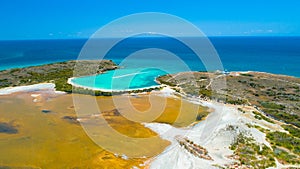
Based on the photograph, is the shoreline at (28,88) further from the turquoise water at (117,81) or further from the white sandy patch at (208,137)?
the white sandy patch at (208,137)

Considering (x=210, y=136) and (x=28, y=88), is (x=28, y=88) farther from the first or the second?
(x=210, y=136)

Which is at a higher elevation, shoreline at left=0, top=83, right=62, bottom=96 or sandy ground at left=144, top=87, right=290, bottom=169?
shoreline at left=0, top=83, right=62, bottom=96

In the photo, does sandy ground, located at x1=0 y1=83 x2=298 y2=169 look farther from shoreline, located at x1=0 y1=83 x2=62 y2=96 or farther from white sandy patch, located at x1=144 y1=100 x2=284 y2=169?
shoreline, located at x1=0 y1=83 x2=62 y2=96

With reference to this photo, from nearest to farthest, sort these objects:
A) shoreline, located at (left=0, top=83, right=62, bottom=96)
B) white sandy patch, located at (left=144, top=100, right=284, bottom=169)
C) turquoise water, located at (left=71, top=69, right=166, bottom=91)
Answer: white sandy patch, located at (left=144, top=100, right=284, bottom=169) < shoreline, located at (left=0, top=83, right=62, bottom=96) < turquoise water, located at (left=71, top=69, right=166, bottom=91)

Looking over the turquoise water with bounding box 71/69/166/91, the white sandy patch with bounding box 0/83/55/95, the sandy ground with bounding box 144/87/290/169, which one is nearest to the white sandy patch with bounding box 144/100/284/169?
the sandy ground with bounding box 144/87/290/169

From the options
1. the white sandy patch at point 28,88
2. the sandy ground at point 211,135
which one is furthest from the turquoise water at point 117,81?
the sandy ground at point 211,135

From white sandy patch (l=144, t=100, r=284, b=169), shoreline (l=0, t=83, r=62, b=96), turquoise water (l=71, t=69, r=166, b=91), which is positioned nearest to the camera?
white sandy patch (l=144, t=100, r=284, b=169)

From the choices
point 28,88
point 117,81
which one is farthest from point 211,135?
point 28,88

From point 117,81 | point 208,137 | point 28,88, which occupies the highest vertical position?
point 117,81
